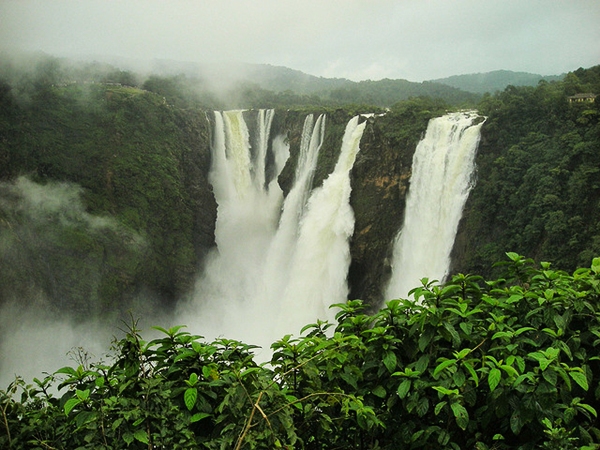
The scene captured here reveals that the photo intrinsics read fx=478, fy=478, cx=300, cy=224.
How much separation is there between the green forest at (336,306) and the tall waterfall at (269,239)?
125 centimetres

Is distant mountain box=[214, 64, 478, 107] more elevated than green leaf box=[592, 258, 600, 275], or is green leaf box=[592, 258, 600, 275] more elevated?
distant mountain box=[214, 64, 478, 107]

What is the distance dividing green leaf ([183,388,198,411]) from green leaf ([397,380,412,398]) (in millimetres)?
1264

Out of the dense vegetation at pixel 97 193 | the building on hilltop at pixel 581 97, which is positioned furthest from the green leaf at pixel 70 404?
the dense vegetation at pixel 97 193

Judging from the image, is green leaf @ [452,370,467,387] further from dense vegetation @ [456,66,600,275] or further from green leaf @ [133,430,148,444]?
dense vegetation @ [456,66,600,275]

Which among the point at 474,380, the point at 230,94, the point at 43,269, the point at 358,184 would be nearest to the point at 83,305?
the point at 43,269

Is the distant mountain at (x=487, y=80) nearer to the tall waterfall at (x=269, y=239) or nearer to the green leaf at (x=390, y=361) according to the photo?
the tall waterfall at (x=269, y=239)

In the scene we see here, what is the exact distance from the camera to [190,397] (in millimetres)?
2852

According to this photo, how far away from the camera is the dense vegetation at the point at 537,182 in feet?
54.6

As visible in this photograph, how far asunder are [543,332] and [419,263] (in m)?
17.5

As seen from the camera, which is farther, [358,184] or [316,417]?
[358,184]

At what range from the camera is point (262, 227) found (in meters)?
32.5

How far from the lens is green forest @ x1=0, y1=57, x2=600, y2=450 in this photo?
9.45 ft

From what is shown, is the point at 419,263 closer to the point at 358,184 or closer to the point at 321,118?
the point at 358,184

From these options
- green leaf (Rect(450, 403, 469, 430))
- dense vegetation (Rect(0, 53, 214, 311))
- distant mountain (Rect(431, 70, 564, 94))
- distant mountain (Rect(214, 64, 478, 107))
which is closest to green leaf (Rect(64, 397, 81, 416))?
green leaf (Rect(450, 403, 469, 430))
